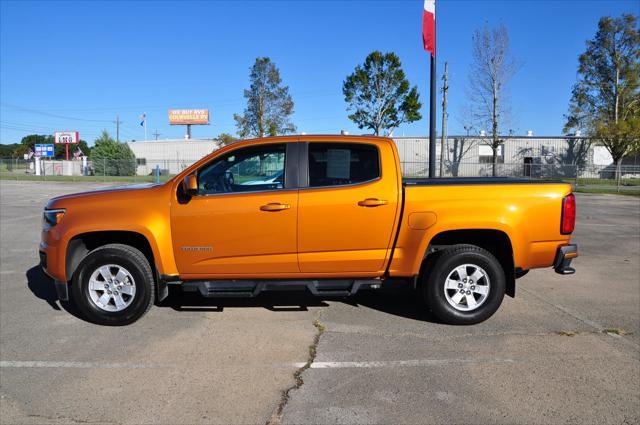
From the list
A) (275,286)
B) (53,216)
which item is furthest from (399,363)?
(53,216)

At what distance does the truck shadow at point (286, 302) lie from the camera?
544cm

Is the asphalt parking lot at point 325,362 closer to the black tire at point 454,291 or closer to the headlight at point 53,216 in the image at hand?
the black tire at point 454,291

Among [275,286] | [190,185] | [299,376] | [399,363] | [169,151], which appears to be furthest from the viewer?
[169,151]

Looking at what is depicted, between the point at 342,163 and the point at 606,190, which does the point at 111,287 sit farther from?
the point at 606,190

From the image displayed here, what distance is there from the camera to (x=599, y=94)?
48.1 m

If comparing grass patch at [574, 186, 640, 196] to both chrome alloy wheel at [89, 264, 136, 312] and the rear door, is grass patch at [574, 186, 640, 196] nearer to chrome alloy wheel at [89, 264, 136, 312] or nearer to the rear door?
the rear door

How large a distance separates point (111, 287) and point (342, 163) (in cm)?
270

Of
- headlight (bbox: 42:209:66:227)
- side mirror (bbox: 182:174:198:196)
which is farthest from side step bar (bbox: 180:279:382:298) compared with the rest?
headlight (bbox: 42:209:66:227)

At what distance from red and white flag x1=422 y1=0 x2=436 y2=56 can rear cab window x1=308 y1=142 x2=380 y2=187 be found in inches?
265

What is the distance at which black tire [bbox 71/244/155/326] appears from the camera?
4797 millimetres

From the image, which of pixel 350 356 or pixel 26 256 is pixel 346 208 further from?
pixel 26 256

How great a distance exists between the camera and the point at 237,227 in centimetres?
472

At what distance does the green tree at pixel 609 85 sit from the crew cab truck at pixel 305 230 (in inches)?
1784

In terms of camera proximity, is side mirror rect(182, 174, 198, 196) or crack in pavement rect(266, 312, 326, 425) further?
side mirror rect(182, 174, 198, 196)
